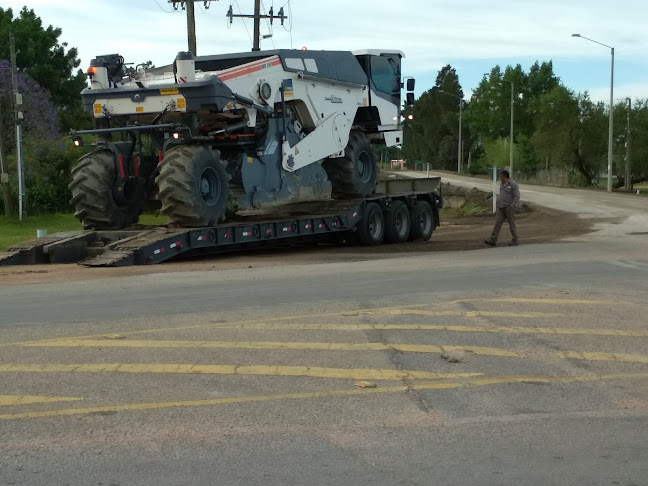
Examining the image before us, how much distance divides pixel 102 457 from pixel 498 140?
117094 millimetres

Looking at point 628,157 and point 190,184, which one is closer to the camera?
point 190,184

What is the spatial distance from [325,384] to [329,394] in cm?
29

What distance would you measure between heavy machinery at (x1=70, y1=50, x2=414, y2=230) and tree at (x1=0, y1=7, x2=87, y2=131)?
117 feet

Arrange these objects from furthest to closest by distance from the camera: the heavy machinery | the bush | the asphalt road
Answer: the bush → the heavy machinery → the asphalt road

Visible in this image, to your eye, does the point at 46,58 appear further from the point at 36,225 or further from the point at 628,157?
the point at 628,157

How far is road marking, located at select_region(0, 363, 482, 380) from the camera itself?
25.5 ft

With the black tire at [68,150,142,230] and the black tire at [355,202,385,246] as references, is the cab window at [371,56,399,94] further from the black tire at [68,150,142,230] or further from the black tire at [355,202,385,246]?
the black tire at [68,150,142,230]

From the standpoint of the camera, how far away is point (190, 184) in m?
16.7

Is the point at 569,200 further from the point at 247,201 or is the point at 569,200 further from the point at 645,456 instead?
the point at 645,456

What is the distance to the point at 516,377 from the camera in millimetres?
7855

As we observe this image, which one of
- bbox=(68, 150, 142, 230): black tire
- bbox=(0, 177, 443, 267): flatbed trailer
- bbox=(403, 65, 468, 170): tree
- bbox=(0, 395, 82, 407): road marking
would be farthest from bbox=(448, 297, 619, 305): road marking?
bbox=(403, 65, 468, 170): tree

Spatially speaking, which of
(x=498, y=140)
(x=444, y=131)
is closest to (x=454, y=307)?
(x=498, y=140)

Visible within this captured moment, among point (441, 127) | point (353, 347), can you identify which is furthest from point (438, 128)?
point (353, 347)

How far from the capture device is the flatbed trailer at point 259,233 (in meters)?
16.4
